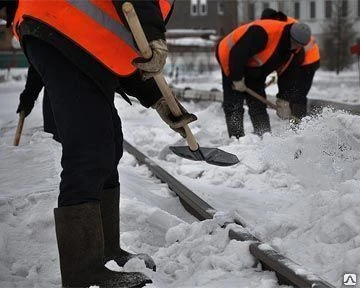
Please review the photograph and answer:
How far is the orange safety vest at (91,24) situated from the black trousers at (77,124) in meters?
0.10

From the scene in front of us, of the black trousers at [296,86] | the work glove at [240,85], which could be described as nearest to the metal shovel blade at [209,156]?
the work glove at [240,85]

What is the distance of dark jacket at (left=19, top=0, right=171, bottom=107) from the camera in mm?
2465

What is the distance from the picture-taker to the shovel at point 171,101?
7.85 ft

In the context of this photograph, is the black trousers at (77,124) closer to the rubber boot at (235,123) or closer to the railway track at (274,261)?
the railway track at (274,261)

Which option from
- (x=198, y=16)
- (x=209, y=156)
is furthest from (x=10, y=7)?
(x=198, y=16)

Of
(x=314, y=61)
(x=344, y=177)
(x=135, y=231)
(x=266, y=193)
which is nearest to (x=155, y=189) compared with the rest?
(x=266, y=193)

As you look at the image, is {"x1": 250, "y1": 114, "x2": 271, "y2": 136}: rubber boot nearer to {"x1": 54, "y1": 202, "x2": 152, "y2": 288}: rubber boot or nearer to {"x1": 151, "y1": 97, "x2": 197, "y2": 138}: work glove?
{"x1": 151, "y1": 97, "x2": 197, "y2": 138}: work glove

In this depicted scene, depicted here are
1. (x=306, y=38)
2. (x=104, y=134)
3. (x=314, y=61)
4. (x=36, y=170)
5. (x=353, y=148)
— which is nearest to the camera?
(x=104, y=134)

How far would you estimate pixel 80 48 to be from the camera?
8.18ft

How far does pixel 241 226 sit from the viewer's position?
10.5ft

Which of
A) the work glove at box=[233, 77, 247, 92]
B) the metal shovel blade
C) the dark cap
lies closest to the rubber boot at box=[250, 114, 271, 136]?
the work glove at box=[233, 77, 247, 92]

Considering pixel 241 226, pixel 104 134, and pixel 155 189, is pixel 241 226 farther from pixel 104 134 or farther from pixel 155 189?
pixel 155 189

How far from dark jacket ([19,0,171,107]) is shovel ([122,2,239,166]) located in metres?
0.06

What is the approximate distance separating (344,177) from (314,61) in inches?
170
